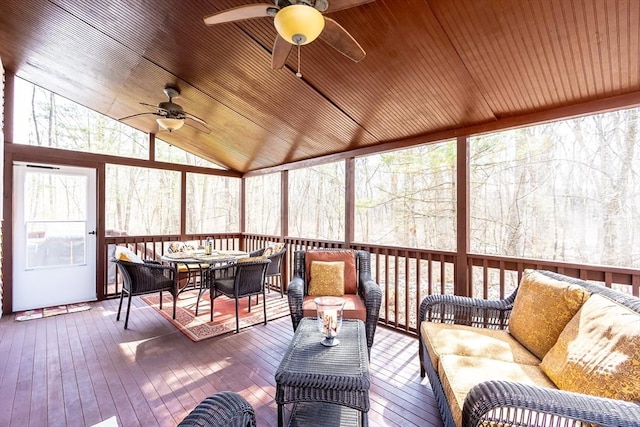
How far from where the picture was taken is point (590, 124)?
4.37 metres

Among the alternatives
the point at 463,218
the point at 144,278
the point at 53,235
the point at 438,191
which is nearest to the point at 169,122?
the point at 144,278

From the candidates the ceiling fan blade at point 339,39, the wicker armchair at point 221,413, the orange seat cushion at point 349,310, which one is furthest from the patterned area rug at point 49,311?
the ceiling fan blade at point 339,39

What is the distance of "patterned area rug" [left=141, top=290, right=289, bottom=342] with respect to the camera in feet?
11.7

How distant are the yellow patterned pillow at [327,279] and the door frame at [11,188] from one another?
3.73m

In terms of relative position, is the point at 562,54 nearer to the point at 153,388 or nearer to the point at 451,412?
the point at 451,412

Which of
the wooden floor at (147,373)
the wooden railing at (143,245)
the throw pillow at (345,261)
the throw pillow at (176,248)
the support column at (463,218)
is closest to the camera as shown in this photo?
the wooden floor at (147,373)

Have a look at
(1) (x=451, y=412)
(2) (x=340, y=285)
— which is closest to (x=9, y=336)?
(2) (x=340, y=285)

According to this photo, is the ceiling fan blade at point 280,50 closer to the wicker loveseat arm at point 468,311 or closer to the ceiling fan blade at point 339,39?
the ceiling fan blade at point 339,39

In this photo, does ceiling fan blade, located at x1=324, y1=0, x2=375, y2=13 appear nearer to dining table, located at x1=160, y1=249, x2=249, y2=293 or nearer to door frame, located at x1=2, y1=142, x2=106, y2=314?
dining table, located at x1=160, y1=249, x2=249, y2=293

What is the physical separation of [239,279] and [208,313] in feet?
3.38

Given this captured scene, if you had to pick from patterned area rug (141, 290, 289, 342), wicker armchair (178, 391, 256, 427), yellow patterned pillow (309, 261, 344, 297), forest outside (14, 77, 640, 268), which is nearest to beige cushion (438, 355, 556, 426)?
wicker armchair (178, 391, 256, 427)

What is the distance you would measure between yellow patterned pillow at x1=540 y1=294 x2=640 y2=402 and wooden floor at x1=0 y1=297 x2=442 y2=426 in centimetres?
94

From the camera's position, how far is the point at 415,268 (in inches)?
196

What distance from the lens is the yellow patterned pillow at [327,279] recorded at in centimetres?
326
